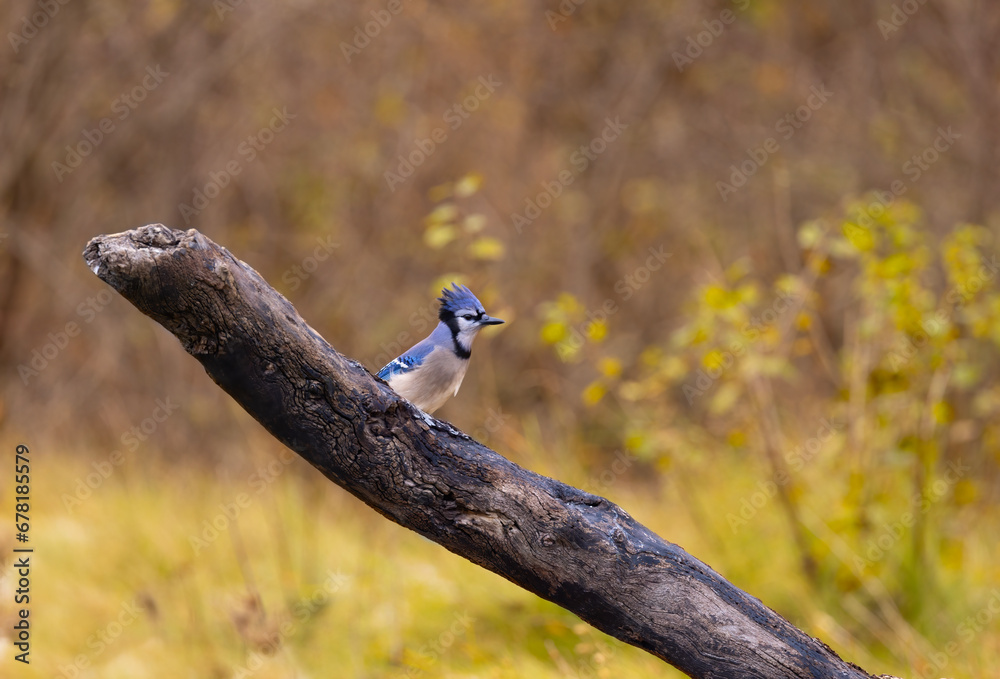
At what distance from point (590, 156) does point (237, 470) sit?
16.6ft

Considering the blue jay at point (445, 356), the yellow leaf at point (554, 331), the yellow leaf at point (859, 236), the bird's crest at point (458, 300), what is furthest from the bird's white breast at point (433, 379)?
the yellow leaf at point (859, 236)

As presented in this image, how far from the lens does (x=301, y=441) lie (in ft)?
7.20

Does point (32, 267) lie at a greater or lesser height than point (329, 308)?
lesser

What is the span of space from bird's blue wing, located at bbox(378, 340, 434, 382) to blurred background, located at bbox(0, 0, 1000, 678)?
812 mm

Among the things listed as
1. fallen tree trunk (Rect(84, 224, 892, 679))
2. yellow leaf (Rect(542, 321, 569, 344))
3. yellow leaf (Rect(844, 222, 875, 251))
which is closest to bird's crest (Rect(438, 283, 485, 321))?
yellow leaf (Rect(542, 321, 569, 344))

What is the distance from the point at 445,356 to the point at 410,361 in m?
0.15

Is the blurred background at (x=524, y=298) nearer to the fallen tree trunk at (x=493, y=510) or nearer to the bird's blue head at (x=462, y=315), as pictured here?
the bird's blue head at (x=462, y=315)

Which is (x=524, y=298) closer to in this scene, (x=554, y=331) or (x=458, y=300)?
(x=554, y=331)

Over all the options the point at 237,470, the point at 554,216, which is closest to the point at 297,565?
the point at 237,470

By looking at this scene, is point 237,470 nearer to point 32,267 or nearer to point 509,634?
point 32,267

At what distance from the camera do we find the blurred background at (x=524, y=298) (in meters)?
4.77

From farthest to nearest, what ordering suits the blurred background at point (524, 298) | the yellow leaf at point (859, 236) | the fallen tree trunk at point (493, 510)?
the blurred background at point (524, 298)
the yellow leaf at point (859, 236)
the fallen tree trunk at point (493, 510)

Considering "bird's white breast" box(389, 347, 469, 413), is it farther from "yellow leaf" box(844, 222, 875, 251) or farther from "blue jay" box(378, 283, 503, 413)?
"yellow leaf" box(844, 222, 875, 251)

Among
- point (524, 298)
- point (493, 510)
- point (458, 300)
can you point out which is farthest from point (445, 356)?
point (524, 298)
